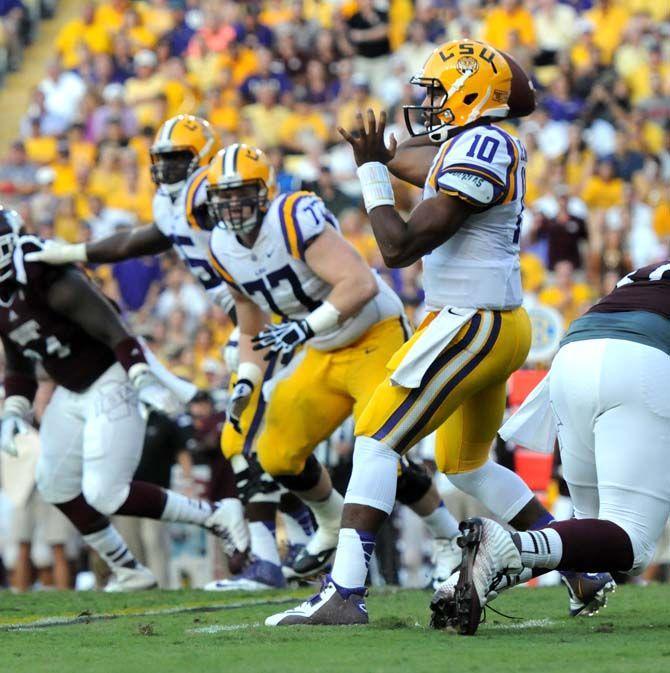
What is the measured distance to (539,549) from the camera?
14.7 feet

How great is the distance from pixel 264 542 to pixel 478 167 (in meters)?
3.00

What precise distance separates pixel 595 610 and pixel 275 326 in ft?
5.51

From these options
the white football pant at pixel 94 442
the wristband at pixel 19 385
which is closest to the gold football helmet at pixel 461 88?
the white football pant at pixel 94 442

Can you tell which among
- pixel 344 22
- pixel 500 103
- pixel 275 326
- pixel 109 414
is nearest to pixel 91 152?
pixel 344 22

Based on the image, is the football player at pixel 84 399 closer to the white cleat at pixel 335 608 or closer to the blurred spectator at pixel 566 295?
the white cleat at pixel 335 608

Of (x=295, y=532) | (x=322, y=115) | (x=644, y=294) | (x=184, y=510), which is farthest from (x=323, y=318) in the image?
(x=322, y=115)

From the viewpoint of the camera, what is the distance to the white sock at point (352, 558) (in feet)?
16.2

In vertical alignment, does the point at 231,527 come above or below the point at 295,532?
above

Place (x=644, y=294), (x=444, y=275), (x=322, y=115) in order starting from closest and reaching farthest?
(x=644, y=294), (x=444, y=275), (x=322, y=115)

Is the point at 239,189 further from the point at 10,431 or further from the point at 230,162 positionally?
the point at 10,431

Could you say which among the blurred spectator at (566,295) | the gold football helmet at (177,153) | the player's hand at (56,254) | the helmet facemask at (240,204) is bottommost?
the blurred spectator at (566,295)

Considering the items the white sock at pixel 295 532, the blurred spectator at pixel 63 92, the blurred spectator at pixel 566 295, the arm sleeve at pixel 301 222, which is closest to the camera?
the arm sleeve at pixel 301 222

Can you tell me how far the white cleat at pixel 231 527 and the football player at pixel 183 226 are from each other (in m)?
0.22

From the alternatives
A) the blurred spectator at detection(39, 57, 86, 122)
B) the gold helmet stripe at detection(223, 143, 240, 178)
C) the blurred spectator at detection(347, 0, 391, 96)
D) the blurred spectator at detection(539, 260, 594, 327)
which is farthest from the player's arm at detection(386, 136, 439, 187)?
the blurred spectator at detection(39, 57, 86, 122)
